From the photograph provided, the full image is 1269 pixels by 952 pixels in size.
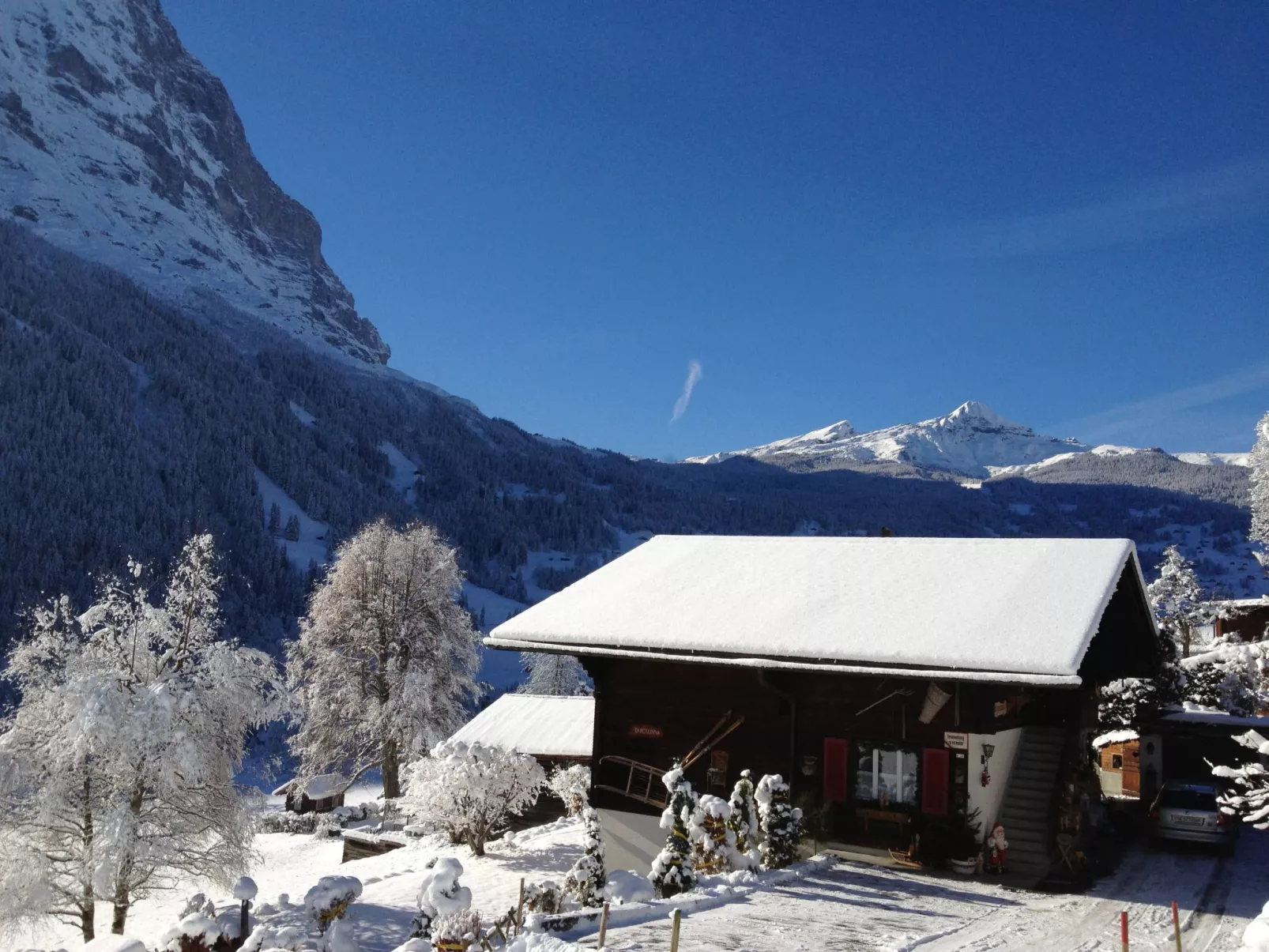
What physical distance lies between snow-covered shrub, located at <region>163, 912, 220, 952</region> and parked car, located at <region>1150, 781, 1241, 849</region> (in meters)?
18.2

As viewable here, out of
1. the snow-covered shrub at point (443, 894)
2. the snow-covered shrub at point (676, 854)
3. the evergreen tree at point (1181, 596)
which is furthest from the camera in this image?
the evergreen tree at point (1181, 596)

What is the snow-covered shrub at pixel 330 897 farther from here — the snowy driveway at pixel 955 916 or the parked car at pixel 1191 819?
the parked car at pixel 1191 819

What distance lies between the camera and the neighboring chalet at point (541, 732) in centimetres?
2988

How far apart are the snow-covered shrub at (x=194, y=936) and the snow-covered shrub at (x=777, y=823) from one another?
Result: 8.80 metres

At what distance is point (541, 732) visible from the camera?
103ft

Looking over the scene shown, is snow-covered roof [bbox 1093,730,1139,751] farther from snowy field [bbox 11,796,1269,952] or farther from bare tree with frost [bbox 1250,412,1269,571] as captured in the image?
bare tree with frost [bbox 1250,412,1269,571]

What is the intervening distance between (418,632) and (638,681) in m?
18.5

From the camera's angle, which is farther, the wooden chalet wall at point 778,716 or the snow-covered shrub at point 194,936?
the wooden chalet wall at point 778,716

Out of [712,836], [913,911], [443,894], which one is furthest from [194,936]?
[913,911]

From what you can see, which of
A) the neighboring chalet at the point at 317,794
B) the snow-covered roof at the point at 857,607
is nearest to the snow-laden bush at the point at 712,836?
the snow-covered roof at the point at 857,607

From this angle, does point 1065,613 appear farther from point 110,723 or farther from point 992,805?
point 110,723

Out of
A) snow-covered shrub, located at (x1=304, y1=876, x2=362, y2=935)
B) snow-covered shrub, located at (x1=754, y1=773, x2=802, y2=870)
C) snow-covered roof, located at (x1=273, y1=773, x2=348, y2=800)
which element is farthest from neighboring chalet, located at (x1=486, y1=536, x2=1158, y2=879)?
snow-covered roof, located at (x1=273, y1=773, x2=348, y2=800)

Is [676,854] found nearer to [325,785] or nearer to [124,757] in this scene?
[124,757]

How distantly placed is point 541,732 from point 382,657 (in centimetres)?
868
